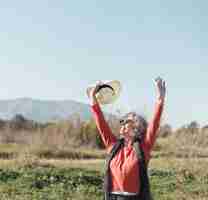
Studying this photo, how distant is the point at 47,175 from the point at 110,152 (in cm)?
708

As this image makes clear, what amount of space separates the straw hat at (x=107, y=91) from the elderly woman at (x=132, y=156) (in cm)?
38

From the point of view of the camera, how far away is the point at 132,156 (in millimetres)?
4434

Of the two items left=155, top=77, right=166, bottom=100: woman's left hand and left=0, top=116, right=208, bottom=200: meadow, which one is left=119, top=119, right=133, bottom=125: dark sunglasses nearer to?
left=155, top=77, right=166, bottom=100: woman's left hand

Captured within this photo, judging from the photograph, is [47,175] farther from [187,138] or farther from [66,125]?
[187,138]

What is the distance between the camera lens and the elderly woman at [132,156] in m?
4.40

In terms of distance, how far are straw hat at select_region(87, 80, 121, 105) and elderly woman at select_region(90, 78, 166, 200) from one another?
0.38 meters

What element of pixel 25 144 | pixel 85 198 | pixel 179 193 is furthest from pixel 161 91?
pixel 25 144

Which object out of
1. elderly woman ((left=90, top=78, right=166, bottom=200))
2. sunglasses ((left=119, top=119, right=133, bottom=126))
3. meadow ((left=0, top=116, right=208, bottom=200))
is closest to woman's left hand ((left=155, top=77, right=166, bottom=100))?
elderly woman ((left=90, top=78, right=166, bottom=200))

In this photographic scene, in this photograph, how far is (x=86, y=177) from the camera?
11.7 m

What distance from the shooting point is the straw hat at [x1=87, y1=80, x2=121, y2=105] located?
16.1 feet

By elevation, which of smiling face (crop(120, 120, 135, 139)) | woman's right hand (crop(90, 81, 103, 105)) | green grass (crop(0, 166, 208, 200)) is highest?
woman's right hand (crop(90, 81, 103, 105))

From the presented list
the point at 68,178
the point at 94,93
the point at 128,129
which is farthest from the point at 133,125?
the point at 68,178

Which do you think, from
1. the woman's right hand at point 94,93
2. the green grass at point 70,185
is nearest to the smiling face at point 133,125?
the woman's right hand at point 94,93

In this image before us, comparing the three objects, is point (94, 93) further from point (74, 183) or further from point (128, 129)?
point (74, 183)
